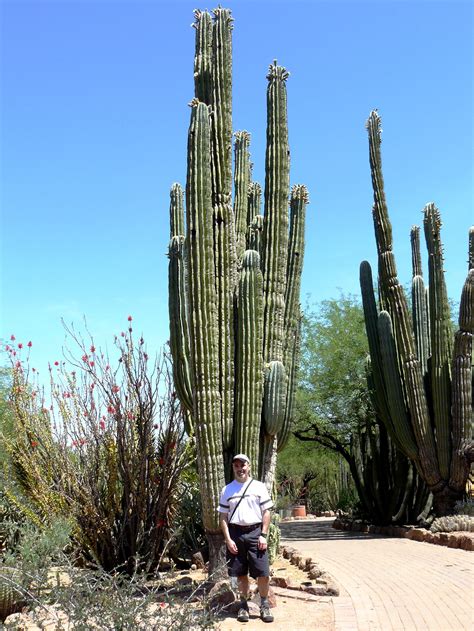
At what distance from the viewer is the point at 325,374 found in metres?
19.4

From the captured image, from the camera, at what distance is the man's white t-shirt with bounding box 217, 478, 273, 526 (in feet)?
19.8

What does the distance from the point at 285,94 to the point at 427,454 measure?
743cm

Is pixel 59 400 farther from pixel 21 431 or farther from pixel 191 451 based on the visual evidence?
pixel 191 451

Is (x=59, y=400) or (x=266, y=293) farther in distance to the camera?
(x=59, y=400)

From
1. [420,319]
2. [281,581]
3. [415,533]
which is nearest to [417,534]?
[415,533]

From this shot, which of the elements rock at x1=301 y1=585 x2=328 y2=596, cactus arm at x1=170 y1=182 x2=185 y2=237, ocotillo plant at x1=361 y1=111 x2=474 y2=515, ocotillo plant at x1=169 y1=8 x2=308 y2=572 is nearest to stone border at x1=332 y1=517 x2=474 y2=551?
ocotillo plant at x1=361 y1=111 x2=474 y2=515

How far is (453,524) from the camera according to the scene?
1189 centimetres

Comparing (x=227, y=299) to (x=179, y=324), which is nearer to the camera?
(x=227, y=299)

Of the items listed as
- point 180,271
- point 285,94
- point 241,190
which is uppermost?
point 285,94

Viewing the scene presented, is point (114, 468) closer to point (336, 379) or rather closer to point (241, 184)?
point (241, 184)

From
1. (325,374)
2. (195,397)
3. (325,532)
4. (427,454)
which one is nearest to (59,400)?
(195,397)

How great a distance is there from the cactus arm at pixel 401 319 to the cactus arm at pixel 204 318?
22.5ft

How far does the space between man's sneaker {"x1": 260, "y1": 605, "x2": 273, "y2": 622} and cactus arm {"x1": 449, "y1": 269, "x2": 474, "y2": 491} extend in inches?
313

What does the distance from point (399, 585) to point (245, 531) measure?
2422 millimetres
